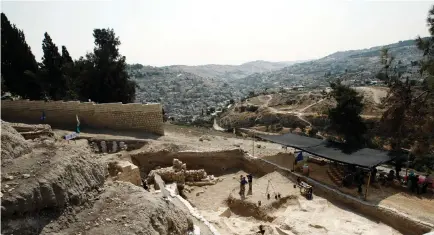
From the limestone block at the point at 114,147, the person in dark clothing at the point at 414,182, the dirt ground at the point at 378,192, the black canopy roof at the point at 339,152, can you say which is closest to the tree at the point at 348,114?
the black canopy roof at the point at 339,152

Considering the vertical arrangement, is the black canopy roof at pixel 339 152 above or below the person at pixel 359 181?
above

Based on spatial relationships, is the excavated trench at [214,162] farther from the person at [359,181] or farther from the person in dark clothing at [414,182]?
the person in dark clothing at [414,182]

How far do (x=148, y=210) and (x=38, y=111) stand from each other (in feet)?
53.5

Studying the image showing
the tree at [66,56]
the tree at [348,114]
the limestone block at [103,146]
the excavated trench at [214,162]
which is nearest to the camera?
the excavated trench at [214,162]

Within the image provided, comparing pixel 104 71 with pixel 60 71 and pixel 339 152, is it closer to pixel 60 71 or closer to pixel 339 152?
pixel 60 71

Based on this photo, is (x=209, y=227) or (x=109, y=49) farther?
(x=109, y=49)

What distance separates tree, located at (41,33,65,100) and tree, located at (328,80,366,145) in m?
20.6

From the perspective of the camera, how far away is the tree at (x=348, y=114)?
1889 centimetres

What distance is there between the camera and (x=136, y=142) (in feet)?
56.7

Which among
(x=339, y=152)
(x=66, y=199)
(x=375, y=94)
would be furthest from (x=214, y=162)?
(x=375, y=94)

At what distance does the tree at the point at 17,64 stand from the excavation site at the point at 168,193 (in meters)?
9.48

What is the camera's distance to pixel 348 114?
1902 centimetres

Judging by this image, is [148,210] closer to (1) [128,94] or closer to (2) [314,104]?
(1) [128,94]

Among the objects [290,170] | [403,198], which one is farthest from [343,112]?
[403,198]
